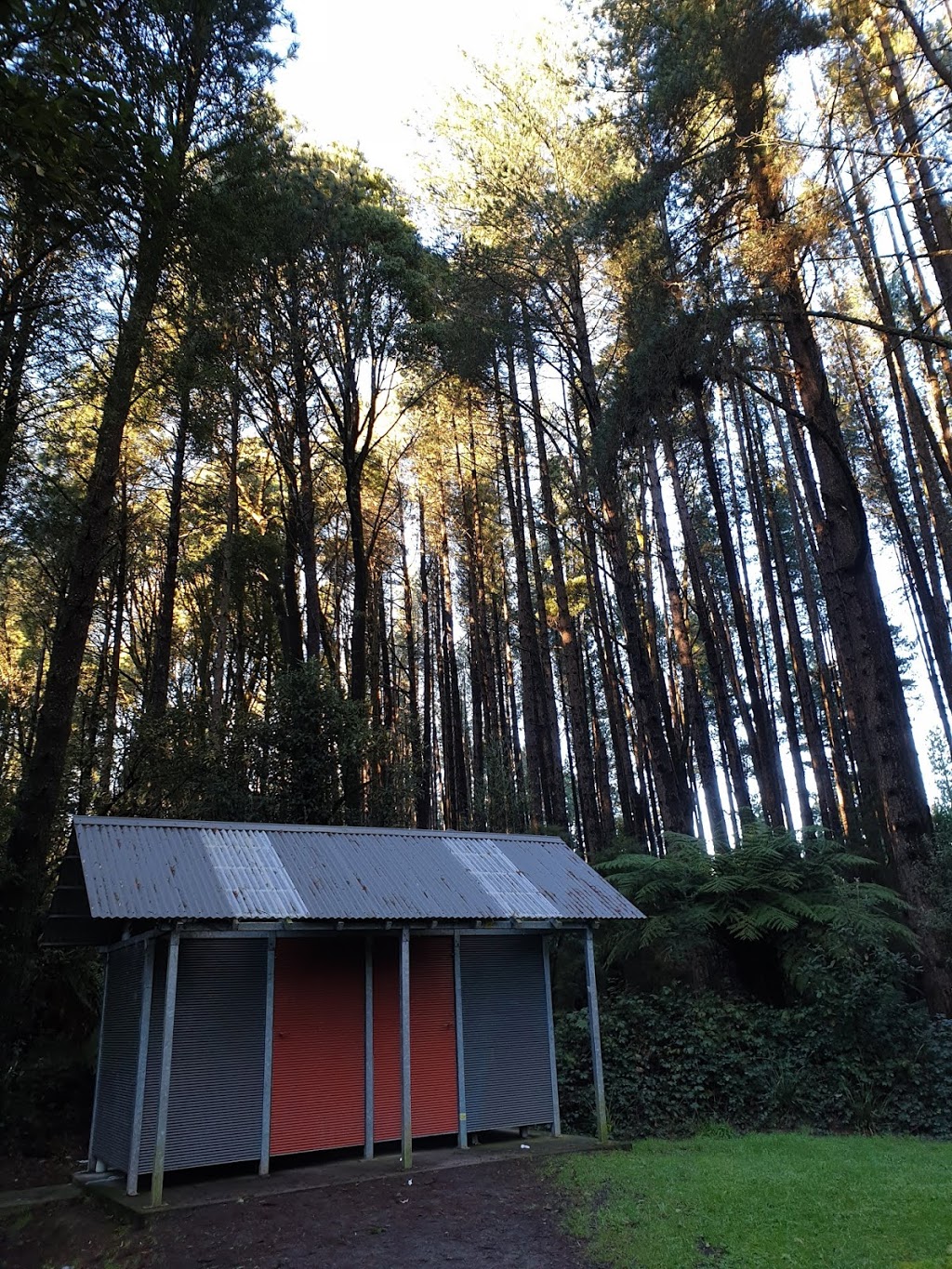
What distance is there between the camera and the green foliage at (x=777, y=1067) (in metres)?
8.53

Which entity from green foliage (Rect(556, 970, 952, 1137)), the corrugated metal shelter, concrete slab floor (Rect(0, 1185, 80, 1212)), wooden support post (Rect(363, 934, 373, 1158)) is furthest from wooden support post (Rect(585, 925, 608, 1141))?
concrete slab floor (Rect(0, 1185, 80, 1212))

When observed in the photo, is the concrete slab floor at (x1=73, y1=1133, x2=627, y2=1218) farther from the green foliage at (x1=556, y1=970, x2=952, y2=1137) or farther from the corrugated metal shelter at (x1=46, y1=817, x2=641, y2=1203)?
the green foliage at (x1=556, y1=970, x2=952, y2=1137)

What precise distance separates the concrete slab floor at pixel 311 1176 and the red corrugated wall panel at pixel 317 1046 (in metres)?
0.28

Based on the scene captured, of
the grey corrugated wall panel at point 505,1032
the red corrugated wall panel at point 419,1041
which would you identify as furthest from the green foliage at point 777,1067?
the red corrugated wall panel at point 419,1041

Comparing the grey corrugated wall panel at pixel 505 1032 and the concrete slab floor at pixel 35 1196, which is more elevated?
the grey corrugated wall panel at pixel 505 1032

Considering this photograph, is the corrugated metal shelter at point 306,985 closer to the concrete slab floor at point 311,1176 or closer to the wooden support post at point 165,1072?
the wooden support post at point 165,1072

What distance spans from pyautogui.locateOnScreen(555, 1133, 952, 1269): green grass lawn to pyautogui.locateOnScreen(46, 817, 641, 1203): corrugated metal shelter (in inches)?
59.7

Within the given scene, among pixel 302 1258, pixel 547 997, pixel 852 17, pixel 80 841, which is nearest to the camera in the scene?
pixel 302 1258

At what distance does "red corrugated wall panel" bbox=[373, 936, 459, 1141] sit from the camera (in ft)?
Result: 25.5

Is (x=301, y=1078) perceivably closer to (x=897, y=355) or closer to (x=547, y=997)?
(x=547, y=997)

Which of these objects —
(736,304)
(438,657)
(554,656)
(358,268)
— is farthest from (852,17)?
(554,656)

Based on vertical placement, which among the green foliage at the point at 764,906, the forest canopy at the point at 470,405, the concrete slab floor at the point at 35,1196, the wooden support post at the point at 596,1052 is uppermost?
the forest canopy at the point at 470,405

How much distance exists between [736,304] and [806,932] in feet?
25.5

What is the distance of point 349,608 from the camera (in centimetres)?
2595
